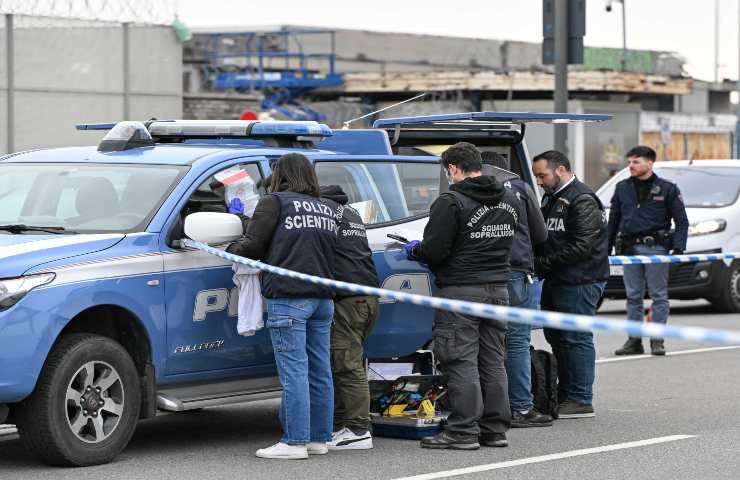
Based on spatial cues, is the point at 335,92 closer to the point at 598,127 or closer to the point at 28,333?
the point at 598,127

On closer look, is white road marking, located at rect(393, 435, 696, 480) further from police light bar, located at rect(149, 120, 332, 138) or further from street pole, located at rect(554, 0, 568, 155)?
street pole, located at rect(554, 0, 568, 155)

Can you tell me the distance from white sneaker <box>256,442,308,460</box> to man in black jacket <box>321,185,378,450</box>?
334 mm

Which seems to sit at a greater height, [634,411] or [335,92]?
[335,92]

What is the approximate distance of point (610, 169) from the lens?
37906 mm

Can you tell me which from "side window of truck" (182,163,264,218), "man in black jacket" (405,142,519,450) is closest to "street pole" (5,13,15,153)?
"side window of truck" (182,163,264,218)

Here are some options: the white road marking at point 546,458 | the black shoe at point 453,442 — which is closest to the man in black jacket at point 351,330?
the black shoe at point 453,442

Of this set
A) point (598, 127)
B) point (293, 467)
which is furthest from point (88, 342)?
point (598, 127)

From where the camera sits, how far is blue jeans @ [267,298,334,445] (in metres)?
8.04

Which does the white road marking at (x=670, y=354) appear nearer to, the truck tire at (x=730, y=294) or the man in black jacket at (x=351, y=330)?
the truck tire at (x=730, y=294)

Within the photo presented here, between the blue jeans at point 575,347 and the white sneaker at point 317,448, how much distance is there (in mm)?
2157

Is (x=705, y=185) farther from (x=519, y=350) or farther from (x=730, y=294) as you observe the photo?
(x=519, y=350)

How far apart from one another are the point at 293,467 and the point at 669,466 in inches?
77.0

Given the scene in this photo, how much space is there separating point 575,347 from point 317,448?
2241mm

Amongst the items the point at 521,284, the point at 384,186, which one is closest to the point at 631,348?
the point at 521,284
